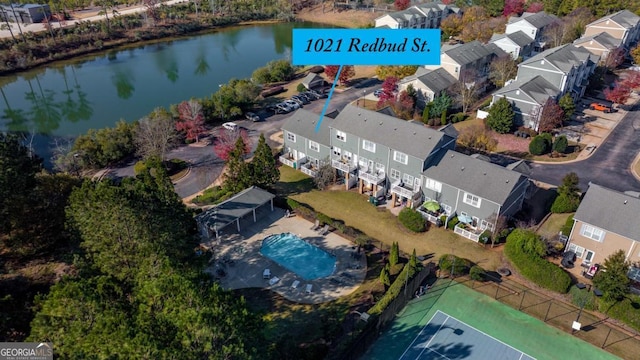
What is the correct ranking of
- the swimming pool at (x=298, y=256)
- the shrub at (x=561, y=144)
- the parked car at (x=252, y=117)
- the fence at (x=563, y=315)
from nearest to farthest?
the fence at (x=563, y=315)
the swimming pool at (x=298, y=256)
the shrub at (x=561, y=144)
the parked car at (x=252, y=117)

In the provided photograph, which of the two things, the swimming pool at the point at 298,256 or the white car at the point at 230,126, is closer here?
the swimming pool at the point at 298,256

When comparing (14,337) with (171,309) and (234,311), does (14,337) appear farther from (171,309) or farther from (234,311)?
(234,311)

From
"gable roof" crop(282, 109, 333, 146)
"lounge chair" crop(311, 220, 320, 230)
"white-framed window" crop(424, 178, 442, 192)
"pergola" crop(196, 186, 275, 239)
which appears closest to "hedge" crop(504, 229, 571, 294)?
"white-framed window" crop(424, 178, 442, 192)

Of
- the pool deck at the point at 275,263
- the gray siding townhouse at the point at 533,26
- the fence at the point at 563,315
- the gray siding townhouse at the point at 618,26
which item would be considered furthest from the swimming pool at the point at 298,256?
the gray siding townhouse at the point at 618,26

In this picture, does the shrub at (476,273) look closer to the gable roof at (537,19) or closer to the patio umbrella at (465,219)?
the patio umbrella at (465,219)

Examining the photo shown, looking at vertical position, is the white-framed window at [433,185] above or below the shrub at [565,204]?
above

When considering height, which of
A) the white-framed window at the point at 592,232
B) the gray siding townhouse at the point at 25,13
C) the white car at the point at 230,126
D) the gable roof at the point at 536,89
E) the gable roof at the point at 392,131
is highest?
the gray siding townhouse at the point at 25,13

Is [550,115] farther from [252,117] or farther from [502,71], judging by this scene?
[252,117]

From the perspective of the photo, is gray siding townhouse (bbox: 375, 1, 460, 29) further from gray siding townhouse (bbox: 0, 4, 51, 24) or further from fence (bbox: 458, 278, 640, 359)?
gray siding townhouse (bbox: 0, 4, 51, 24)
